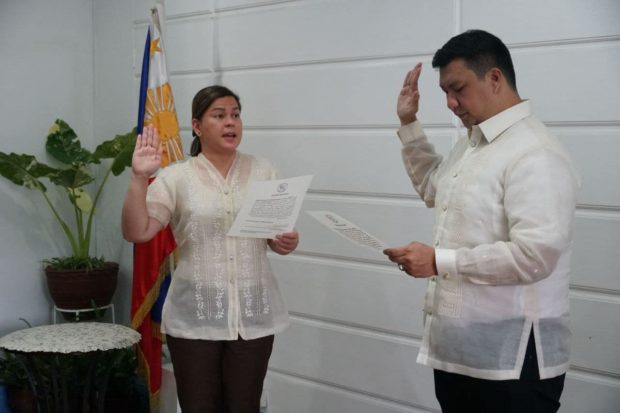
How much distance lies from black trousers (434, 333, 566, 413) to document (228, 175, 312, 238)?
2.11 feet

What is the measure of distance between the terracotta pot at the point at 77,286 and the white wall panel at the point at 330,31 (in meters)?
1.35

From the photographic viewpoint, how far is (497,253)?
1558 mm

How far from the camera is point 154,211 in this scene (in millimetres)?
2217

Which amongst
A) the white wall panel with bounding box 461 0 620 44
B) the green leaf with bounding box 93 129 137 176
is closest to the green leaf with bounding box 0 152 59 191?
the green leaf with bounding box 93 129 137 176

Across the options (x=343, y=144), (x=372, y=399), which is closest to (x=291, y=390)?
(x=372, y=399)

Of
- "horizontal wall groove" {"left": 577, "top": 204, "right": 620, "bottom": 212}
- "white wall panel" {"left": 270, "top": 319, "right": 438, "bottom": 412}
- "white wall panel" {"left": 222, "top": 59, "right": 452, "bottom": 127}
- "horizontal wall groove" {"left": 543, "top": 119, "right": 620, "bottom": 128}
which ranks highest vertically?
"white wall panel" {"left": 222, "top": 59, "right": 452, "bottom": 127}

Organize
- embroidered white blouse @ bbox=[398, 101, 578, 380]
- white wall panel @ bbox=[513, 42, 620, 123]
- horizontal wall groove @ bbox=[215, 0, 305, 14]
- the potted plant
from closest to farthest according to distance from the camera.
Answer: embroidered white blouse @ bbox=[398, 101, 578, 380] → white wall panel @ bbox=[513, 42, 620, 123] → horizontal wall groove @ bbox=[215, 0, 305, 14] → the potted plant

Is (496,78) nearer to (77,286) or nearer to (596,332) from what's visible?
(596,332)

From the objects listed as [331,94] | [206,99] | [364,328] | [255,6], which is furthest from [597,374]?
[255,6]

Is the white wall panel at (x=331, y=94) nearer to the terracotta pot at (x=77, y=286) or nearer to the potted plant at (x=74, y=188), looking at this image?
the potted plant at (x=74, y=188)

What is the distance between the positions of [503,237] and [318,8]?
1.83 m

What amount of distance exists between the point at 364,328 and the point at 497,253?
161 cm

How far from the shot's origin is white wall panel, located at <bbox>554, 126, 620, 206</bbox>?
7.85 ft

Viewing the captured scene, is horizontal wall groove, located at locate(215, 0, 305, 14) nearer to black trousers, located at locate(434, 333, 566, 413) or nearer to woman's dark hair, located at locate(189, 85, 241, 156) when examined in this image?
woman's dark hair, located at locate(189, 85, 241, 156)
